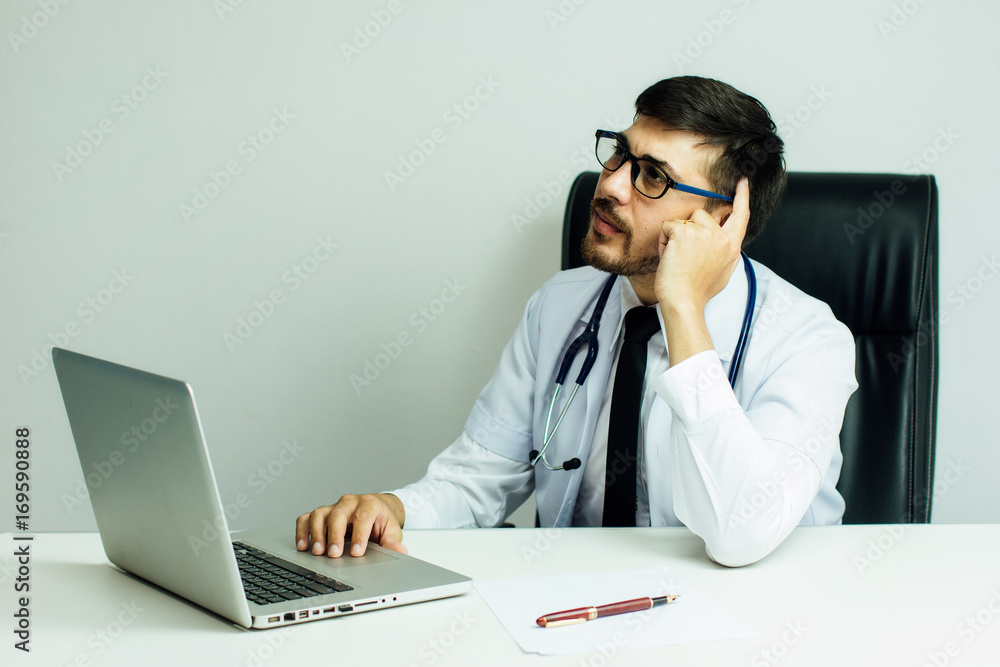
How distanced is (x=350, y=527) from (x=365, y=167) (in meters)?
1.03

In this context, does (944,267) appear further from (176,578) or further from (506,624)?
(176,578)

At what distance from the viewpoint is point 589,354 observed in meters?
1.44

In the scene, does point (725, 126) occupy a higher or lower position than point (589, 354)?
higher

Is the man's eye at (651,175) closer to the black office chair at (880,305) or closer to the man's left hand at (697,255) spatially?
the man's left hand at (697,255)

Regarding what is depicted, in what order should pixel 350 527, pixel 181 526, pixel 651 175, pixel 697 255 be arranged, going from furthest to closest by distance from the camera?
pixel 651 175, pixel 697 255, pixel 350 527, pixel 181 526

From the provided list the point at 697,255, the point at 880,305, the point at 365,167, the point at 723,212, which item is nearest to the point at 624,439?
the point at 697,255

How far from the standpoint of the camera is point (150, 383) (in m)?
0.75

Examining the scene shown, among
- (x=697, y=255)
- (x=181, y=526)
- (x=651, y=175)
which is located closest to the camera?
(x=181, y=526)

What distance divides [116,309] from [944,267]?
74.9 inches

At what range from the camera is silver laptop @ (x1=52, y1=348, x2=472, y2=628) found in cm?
75

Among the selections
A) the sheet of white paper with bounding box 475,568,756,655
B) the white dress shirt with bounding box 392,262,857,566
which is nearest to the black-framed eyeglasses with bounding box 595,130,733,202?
the white dress shirt with bounding box 392,262,857,566

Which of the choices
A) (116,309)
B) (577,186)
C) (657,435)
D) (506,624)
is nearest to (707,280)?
(657,435)

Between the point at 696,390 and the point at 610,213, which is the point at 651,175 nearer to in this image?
the point at 610,213

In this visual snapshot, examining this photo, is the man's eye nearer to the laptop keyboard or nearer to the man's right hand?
the man's right hand
